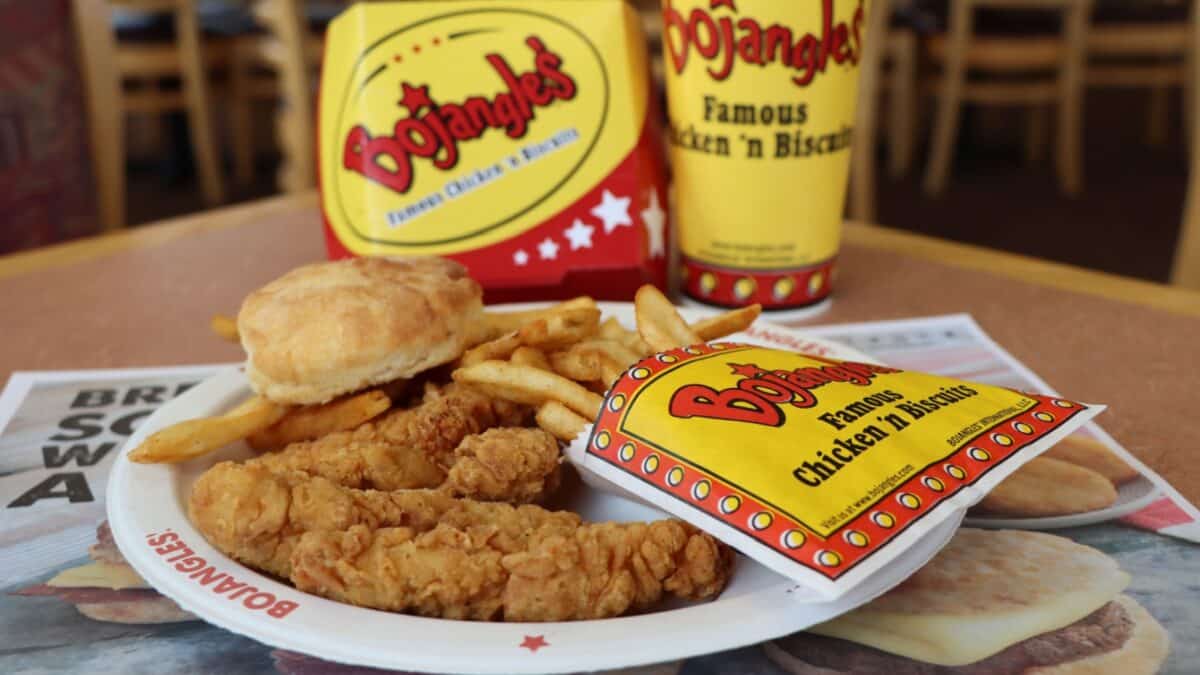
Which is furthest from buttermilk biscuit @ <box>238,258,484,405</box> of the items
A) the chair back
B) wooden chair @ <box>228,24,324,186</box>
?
wooden chair @ <box>228,24,324,186</box>

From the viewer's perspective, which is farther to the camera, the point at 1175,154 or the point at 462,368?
the point at 1175,154

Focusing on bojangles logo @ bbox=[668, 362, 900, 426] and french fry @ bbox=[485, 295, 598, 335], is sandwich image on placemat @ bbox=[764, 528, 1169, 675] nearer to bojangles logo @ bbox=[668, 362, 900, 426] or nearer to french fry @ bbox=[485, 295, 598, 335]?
bojangles logo @ bbox=[668, 362, 900, 426]

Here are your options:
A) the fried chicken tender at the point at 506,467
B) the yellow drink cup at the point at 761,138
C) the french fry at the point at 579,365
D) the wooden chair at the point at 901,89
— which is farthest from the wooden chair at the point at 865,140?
the wooden chair at the point at 901,89

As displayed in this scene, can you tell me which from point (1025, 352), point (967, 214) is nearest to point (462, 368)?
point (1025, 352)

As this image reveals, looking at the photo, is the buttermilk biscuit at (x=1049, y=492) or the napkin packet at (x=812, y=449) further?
the buttermilk biscuit at (x=1049, y=492)

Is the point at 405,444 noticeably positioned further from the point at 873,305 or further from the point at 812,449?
the point at 873,305

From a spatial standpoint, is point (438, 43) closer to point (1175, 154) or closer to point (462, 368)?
point (462, 368)

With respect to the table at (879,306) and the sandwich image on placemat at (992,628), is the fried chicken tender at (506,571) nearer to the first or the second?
the sandwich image on placemat at (992,628)
